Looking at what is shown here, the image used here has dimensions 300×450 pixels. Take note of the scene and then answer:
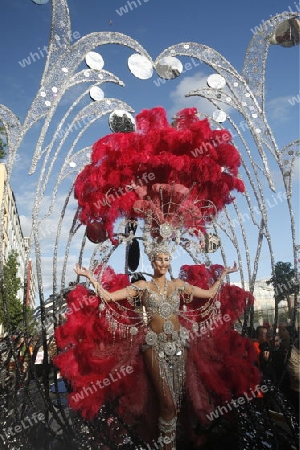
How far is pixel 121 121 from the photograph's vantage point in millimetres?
5172

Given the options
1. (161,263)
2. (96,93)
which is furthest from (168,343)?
(96,93)

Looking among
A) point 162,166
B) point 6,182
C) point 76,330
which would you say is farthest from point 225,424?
point 6,182

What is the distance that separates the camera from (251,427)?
3.99m

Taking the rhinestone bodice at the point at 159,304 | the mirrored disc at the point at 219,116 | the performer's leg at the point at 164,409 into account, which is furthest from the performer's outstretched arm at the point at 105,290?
the mirrored disc at the point at 219,116

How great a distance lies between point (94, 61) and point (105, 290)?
9.72 feet

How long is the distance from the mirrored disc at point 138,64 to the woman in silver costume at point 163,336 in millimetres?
2272

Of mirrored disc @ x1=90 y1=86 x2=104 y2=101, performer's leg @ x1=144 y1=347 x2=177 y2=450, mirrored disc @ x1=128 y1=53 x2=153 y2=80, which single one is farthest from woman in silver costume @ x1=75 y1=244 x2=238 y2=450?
mirrored disc @ x1=90 y1=86 x2=104 y2=101

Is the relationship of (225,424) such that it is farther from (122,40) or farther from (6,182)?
(122,40)

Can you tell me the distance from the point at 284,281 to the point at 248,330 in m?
0.80

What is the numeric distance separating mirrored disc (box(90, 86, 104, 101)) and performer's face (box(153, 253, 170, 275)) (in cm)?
261

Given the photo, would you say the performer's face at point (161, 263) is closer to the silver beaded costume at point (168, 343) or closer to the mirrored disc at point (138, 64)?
the silver beaded costume at point (168, 343)

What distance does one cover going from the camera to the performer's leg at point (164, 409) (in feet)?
11.2

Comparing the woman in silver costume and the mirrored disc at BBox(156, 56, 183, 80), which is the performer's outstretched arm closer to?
the woman in silver costume

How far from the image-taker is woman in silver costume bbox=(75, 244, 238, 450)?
3465mm
